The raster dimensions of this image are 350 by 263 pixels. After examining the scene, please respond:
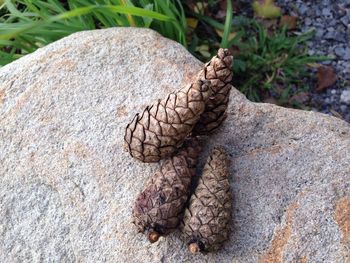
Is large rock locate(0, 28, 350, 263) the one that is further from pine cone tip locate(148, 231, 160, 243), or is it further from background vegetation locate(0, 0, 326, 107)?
background vegetation locate(0, 0, 326, 107)

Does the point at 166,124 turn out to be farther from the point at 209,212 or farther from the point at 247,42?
the point at 247,42

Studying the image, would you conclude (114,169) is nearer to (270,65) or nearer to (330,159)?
(330,159)

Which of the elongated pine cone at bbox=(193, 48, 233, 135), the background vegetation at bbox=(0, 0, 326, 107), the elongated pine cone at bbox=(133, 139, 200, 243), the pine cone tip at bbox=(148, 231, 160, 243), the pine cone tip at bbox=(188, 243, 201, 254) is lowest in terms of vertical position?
the background vegetation at bbox=(0, 0, 326, 107)

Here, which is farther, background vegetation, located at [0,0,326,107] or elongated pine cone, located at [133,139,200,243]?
background vegetation, located at [0,0,326,107]

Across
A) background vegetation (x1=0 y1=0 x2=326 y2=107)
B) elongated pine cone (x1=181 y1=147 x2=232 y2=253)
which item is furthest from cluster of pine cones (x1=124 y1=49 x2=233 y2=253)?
background vegetation (x1=0 y1=0 x2=326 y2=107)

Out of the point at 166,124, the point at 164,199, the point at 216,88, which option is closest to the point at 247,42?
the point at 216,88

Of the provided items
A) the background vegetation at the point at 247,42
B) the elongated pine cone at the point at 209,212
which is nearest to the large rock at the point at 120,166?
the elongated pine cone at the point at 209,212

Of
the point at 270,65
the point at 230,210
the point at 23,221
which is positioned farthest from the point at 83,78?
the point at 270,65
